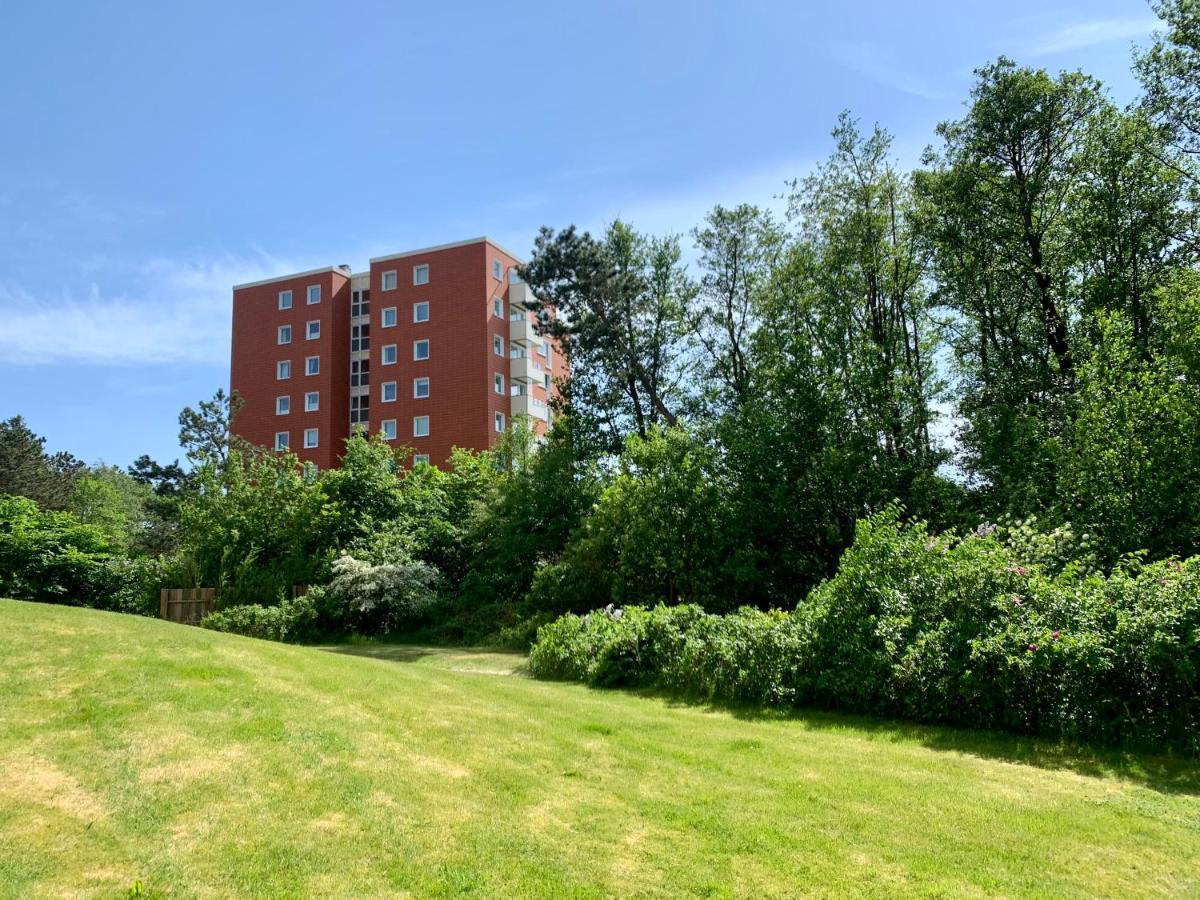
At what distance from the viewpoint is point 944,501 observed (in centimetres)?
1753

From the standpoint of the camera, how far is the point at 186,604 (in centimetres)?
2395

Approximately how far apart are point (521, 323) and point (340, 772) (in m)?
45.5

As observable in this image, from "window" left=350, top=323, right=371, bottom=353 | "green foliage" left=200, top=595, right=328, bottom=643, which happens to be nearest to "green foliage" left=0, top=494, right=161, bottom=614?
"green foliage" left=200, top=595, right=328, bottom=643

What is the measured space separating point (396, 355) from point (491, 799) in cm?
4745

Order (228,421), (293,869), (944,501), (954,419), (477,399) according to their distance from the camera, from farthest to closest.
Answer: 1. (477,399)
2. (228,421)
3. (954,419)
4. (944,501)
5. (293,869)

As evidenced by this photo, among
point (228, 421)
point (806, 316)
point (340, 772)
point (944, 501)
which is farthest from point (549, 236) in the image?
point (340, 772)

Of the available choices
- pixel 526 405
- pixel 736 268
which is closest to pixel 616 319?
pixel 736 268

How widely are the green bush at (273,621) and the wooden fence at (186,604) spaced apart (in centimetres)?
191

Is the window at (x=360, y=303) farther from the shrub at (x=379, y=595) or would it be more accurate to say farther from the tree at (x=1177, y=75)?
the tree at (x=1177, y=75)

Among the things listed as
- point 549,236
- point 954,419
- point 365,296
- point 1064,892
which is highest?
point 365,296

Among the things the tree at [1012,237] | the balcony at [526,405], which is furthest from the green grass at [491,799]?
the balcony at [526,405]

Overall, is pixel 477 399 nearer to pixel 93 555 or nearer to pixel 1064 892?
pixel 93 555

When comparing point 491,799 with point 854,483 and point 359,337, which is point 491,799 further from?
point 359,337

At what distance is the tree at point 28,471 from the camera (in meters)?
43.2
